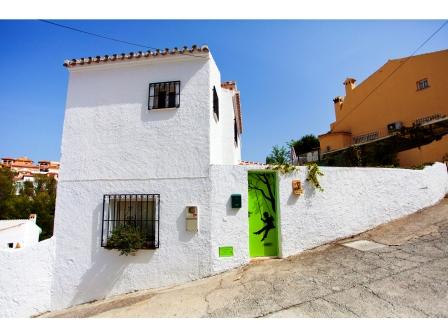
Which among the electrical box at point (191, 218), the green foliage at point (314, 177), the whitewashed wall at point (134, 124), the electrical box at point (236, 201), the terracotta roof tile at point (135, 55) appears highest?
the terracotta roof tile at point (135, 55)

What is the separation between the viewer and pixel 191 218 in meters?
6.22

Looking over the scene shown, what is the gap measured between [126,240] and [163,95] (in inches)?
151

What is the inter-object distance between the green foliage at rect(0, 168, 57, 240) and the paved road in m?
27.0

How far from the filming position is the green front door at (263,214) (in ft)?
21.5

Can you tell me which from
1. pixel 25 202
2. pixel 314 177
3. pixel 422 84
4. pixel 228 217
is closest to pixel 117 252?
pixel 228 217

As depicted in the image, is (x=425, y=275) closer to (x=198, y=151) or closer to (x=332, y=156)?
(x=198, y=151)

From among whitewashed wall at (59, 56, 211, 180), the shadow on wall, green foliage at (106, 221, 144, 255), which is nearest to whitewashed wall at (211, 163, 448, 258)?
whitewashed wall at (59, 56, 211, 180)

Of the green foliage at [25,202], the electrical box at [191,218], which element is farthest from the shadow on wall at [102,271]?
the green foliage at [25,202]

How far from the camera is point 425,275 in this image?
4535 millimetres

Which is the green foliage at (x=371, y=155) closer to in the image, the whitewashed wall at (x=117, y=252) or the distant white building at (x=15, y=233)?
the whitewashed wall at (x=117, y=252)

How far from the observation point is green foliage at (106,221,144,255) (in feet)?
19.7

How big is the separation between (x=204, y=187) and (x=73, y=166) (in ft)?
11.7

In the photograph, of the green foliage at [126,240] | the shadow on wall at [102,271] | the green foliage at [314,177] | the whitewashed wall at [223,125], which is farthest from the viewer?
the whitewashed wall at [223,125]

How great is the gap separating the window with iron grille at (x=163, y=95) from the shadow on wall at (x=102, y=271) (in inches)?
145
